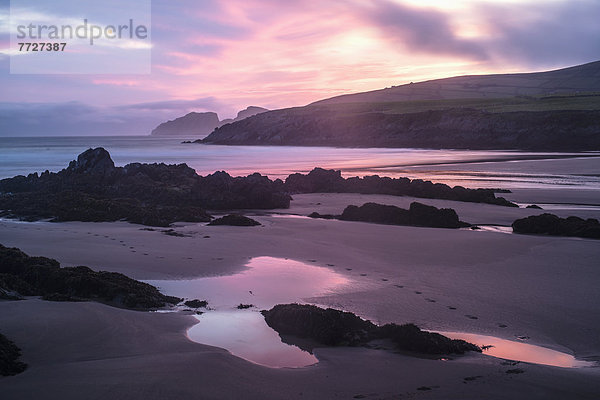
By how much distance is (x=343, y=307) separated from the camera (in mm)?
6910

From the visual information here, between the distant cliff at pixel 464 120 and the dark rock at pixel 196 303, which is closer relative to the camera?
the dark rock at pixel 196 303

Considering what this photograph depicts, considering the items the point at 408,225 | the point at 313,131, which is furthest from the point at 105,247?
the point at 313,131

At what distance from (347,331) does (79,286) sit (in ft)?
12.4

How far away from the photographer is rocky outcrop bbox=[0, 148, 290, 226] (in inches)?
594

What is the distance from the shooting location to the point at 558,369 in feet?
15.0

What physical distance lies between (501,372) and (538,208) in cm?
1349

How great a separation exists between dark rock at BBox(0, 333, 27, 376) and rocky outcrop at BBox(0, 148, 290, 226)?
9.28m

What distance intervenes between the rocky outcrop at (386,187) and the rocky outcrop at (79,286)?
1350 centimetres

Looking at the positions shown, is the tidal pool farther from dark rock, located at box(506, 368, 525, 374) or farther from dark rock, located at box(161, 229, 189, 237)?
dark rock, located at box(161, 229, 189, 237)

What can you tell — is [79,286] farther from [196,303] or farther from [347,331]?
[347,331]

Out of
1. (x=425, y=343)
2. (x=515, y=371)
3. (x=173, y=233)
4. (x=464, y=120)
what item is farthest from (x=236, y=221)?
(x=464, y=120)

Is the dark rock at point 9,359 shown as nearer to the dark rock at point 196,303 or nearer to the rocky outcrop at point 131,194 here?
the dark rock at point 196,303

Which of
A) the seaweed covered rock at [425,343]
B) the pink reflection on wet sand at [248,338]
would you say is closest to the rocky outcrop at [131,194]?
the pink reflection on wet sand at [248,338]

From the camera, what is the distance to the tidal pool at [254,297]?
17.6 feet
